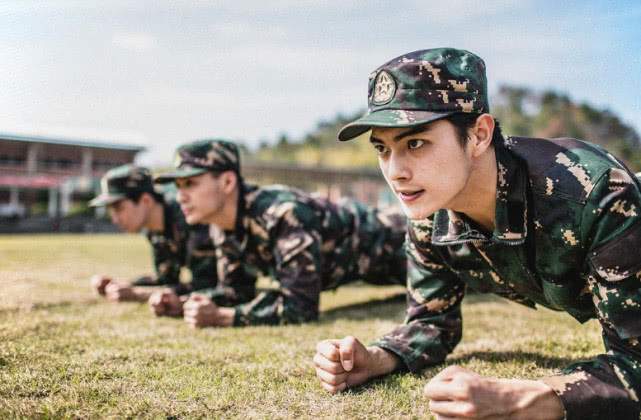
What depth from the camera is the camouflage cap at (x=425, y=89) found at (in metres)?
1.82

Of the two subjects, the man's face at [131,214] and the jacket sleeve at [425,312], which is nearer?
the jacket sleeve at [425,312]

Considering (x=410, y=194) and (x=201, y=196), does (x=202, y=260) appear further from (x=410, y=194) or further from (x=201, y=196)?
(x=410, y=194)

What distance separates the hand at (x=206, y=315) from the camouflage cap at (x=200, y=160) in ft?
2.84

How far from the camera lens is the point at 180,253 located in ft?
19.2

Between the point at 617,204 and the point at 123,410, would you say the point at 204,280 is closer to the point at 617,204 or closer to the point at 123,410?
the point at 123,410

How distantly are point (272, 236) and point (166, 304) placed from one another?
94 centimetres

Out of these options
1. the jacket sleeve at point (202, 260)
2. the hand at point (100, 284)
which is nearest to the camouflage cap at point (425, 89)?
the jacket sleeve at point (202, 260)

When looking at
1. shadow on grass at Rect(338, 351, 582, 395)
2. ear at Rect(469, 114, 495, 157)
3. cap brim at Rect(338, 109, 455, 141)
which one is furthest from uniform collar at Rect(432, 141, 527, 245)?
shadow on grass at Rect(338, 351, 582, 395)

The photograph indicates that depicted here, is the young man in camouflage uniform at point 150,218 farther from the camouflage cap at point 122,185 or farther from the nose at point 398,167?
the nose at point 398,167

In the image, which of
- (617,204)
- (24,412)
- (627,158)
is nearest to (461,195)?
(617,204)

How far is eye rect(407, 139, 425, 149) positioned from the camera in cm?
185

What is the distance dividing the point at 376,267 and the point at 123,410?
318 centimetres

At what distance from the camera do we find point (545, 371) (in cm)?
261

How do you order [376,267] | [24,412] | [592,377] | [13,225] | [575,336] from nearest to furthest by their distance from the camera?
1. [592,377]
2. [24,412]
3. [575,336]
4. [376,267]
5. [13,225]
